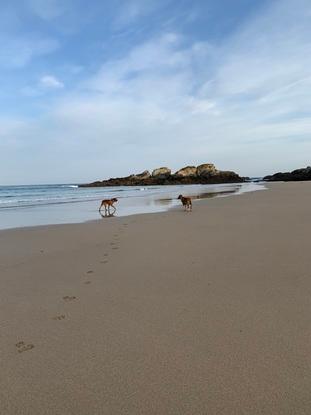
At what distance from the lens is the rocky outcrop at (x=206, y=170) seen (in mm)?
89750

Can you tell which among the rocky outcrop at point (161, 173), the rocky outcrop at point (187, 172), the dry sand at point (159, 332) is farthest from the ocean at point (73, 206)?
the rocky outcrop at point (161, 173)

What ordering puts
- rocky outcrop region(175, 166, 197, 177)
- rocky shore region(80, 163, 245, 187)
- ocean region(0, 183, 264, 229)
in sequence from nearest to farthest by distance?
ocean region(0, 183, 264, 229) → rocky shore region(80, 163, 245, 187) → rocky outcrop region(175, 166, 197, 177)

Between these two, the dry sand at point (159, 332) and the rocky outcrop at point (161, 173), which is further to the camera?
the rocky outcrop at point (161, 173)

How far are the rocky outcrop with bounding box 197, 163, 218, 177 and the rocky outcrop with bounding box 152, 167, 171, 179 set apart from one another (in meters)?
7.79

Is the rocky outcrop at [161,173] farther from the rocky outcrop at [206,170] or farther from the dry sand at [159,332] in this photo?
the dry sand at [159,332]

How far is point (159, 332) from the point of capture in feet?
11.4

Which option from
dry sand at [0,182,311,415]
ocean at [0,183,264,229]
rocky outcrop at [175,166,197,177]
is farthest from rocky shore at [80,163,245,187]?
dry sand at [0,182,311,415]

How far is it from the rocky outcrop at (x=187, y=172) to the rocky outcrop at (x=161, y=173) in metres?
3.23

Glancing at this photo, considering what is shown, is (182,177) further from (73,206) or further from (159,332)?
(159,332)

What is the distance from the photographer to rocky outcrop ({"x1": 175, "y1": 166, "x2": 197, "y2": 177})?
90438 millimetres

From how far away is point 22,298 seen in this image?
15.1 feet

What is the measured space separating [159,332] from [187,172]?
88826 mm

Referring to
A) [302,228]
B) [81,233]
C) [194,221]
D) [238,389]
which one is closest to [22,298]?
[238,389]

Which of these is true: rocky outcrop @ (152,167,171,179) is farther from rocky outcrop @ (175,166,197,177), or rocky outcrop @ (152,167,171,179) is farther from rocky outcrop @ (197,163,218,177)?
rocky outcrop @ (197,163,218,177)
